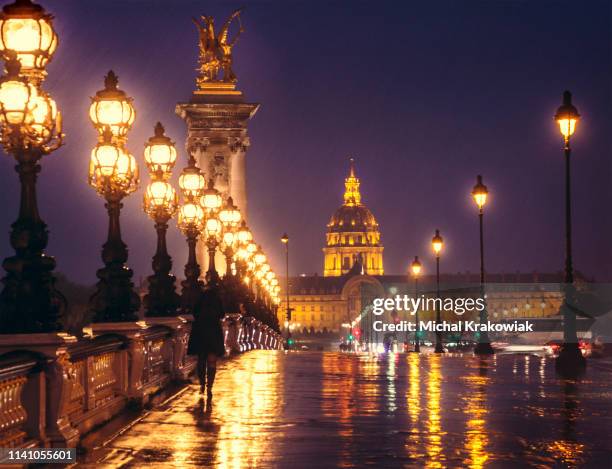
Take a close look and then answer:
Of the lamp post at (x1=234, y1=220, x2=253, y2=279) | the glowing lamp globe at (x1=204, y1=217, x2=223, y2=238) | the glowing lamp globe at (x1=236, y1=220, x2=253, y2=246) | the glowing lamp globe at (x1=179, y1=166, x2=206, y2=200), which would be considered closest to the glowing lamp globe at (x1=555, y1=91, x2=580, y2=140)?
the glowing lamp globe at (x1=179, y1=166, x2=206, y2=200)

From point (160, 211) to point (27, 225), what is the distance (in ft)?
50.4

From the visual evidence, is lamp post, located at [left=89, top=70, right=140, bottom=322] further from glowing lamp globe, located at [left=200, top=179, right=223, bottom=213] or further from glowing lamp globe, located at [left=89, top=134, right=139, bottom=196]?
glowing lamp globe, located at [left=200, top=179, right=223, bottom=213]

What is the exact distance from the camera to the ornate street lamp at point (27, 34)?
59.8ft

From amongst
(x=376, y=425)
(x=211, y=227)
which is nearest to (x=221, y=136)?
(x=211, y=227)

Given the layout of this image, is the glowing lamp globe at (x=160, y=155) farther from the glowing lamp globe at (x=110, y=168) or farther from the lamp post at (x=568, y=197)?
the lamp post at (x=568, y=197)

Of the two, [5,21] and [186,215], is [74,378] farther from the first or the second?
[186,215]

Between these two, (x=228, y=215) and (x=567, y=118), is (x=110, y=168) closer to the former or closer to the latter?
(x=567, y=118)

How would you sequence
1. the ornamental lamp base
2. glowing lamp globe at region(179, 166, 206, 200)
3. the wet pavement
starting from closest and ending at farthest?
the wet pavement
the ornamental lamp base
glowing lamp globe at region(179, 166, 206, 200)

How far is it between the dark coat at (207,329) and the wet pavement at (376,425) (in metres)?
0.90

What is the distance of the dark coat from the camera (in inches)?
1035

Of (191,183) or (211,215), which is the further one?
(211,215)

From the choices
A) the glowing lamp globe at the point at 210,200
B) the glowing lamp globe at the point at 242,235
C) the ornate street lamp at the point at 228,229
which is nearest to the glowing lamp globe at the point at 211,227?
the glowing lamp globe at the point at 210,200

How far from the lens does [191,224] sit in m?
39.3

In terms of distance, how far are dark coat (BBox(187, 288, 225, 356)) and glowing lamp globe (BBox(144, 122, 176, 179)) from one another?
23.2 ft
